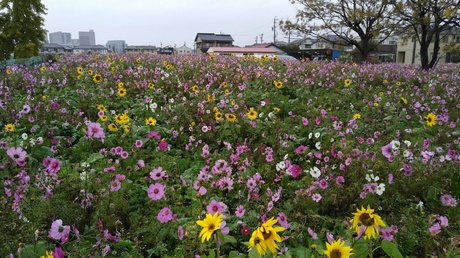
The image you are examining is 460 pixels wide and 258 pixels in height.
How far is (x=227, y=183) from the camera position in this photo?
2412mm

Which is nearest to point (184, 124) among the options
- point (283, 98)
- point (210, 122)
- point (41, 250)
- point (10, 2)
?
point (210, 122)

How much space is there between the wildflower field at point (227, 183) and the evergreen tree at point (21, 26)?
28334 mm

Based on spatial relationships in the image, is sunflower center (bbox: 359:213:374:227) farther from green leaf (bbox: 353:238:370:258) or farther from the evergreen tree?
the evergreen tree

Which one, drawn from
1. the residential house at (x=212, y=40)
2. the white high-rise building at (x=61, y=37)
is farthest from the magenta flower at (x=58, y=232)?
the white high-rise building at (x=61, y=37)

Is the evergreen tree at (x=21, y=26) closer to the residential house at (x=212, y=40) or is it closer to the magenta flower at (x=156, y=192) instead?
the magenta flower at (x=156, y=192)

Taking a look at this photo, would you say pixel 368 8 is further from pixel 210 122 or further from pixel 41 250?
pixel 41 250

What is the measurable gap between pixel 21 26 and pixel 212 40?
45.9 meters

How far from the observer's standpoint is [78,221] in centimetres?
220

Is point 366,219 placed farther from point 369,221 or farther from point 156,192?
point 156,192

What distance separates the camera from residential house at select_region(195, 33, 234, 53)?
232 ft

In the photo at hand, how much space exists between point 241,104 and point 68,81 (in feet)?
12.8

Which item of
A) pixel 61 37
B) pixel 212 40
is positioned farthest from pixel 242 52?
pixel 61 37

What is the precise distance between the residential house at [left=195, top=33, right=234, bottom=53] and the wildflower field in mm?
65462

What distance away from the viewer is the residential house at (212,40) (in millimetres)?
70688
